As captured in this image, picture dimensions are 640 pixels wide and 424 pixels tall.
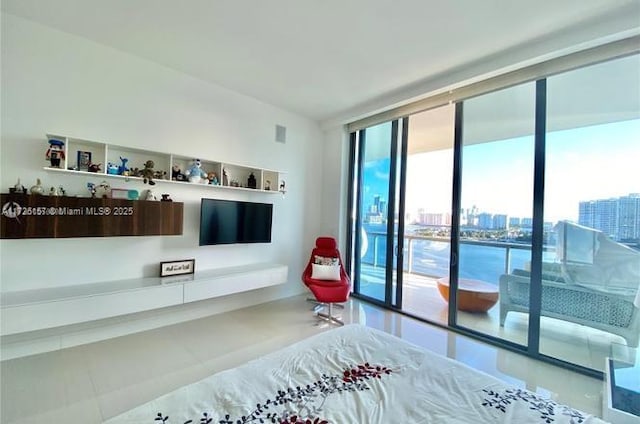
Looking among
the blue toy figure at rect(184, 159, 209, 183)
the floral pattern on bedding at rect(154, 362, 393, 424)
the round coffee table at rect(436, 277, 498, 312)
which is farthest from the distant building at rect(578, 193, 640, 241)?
the blue toy figure at rect(184, 159, 209, 183)

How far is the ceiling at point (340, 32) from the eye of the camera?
2092 millimetres

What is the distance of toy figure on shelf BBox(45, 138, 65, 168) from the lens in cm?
242

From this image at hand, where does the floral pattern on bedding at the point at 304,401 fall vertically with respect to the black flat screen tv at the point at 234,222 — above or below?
below

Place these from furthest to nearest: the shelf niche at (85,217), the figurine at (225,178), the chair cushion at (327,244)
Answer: the chair cushion at (327,244) < the figurine at (225,178) < the shelf niche at (85,217)

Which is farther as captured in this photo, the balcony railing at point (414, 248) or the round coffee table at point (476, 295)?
the round coffee table at point (476, 295)

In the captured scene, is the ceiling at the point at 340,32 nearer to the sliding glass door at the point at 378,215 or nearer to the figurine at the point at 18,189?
the sliding glass door at the point at 378,215

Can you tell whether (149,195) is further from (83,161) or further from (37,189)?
(37,189)

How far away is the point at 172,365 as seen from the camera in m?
2.36

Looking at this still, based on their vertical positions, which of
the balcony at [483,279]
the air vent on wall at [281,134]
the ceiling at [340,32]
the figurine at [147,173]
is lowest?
the balcony at [483,279]

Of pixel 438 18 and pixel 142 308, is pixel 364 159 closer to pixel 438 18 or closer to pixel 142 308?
pixel 438 18

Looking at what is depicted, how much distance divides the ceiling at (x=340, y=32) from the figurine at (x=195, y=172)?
3.56 feet

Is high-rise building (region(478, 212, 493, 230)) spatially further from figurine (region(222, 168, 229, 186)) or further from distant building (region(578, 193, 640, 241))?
figurine (region(222, 168, 229, 186))

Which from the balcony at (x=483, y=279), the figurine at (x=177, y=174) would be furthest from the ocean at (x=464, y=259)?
the figurine at (x=177, y=174)

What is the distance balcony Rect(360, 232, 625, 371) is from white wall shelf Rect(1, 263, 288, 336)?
6.21 ft
